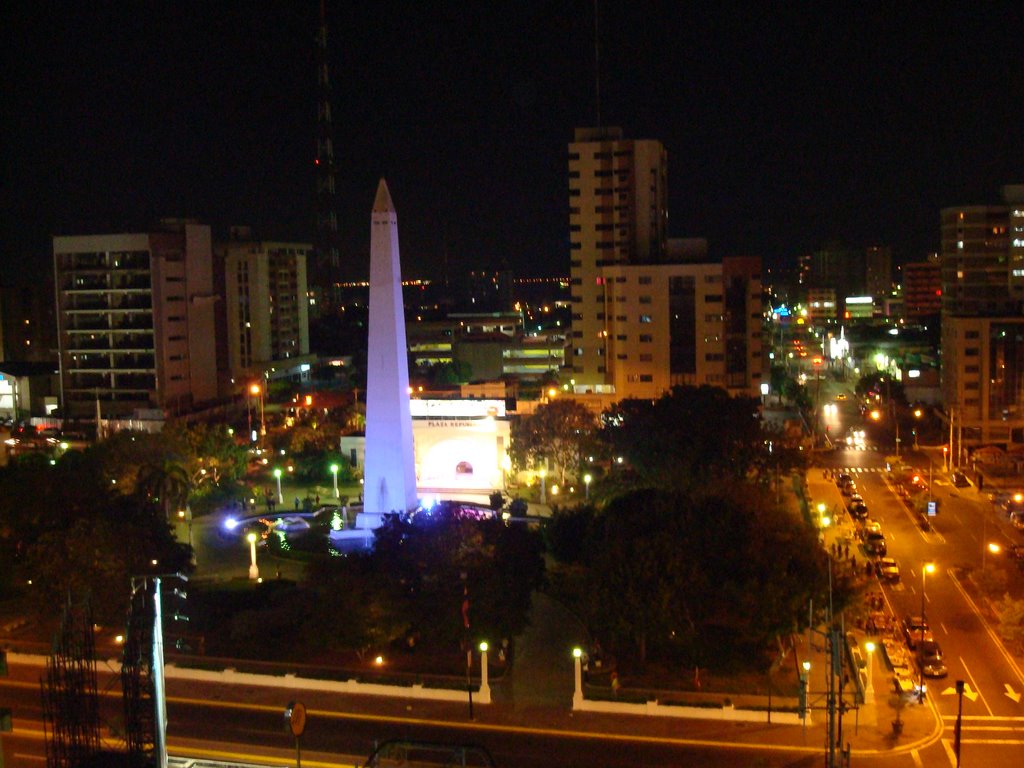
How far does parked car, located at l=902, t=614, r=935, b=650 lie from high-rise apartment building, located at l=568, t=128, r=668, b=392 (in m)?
25.4

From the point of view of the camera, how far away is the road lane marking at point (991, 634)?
762 inches

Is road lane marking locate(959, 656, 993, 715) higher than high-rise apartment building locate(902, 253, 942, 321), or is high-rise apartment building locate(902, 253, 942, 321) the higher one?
high-rise apartment building locate(902, 253, 942, 321)

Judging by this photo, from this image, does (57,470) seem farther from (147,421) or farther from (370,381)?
(147,421)

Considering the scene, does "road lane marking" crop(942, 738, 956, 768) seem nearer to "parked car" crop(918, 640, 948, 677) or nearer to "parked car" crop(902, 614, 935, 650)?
"parked car" crop(918, 640, 948, 677)

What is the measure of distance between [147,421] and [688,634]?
31.1 meters

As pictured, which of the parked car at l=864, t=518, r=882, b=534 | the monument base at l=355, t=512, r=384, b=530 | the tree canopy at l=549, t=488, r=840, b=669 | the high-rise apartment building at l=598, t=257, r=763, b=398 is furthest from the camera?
the high-rise apartment building at l=598, t=257, r=763, b=398

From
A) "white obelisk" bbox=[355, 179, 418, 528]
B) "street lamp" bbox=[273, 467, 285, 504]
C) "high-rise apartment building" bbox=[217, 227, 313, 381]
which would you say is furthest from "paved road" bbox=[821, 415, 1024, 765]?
"high-rise apartment building" bbox=[217, 227, 313, 381]

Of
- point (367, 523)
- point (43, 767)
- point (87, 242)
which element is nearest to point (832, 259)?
point (87, 242)

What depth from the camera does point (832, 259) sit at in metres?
147

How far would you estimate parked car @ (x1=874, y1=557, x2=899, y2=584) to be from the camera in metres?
25.0

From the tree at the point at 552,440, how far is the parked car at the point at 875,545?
32.2ft

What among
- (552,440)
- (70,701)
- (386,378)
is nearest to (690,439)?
(552,440)

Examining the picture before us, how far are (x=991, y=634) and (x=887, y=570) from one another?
13.2 feet

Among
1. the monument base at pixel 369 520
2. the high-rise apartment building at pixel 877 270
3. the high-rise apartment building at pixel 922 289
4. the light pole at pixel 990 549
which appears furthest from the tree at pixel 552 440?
the high-rise apartment building at pixel 877 270
